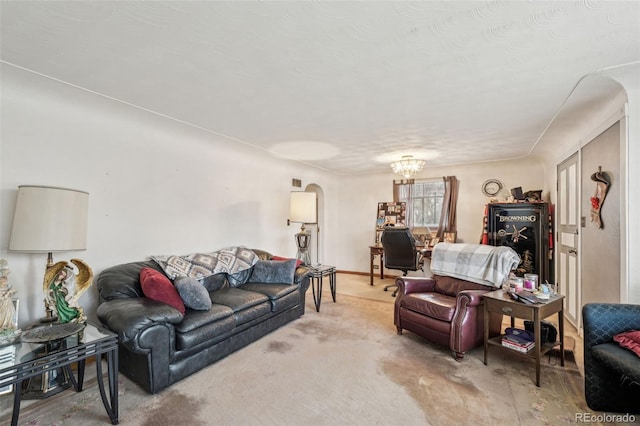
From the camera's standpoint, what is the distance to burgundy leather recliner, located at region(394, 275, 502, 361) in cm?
258

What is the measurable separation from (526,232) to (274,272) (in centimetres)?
390

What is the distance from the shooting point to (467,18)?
4.89 feet

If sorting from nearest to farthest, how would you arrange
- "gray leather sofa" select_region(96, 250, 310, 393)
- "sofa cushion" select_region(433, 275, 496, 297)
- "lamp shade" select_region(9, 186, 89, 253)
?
"lamp shade" select_region(9, 186, 89, 253), "gray leather sofa" select_region(96, 250, 310, 393), "sofa cushion" select_region(433, 275, 496, 297)

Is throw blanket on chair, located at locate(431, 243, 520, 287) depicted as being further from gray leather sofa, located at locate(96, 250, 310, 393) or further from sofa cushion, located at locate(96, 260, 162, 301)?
sofa cushion, located at locate(96, 260, 162, 301)

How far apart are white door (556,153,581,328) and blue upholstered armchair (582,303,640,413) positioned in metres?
1.71

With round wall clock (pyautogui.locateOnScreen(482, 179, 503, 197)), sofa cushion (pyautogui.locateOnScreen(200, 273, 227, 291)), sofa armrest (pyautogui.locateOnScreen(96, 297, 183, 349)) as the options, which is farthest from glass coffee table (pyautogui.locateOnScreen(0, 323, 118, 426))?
round wall clock (pyautogui.locateOnScreen(482, 179, 503, 197))

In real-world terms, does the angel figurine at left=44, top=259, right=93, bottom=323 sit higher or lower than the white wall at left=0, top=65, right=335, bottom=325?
lower

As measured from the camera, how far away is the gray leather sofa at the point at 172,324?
6.75 feet

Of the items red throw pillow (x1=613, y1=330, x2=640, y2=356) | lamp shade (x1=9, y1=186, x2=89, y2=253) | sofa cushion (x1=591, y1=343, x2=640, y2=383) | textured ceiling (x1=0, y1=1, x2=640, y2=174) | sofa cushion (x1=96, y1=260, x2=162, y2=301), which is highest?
textured ceiling (x1=0, y1=1, x2=640, y2=174)

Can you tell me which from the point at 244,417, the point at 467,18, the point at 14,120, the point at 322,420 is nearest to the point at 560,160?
the point at 467,18

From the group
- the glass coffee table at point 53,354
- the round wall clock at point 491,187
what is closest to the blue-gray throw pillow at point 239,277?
the glass coffee table at point 53,354

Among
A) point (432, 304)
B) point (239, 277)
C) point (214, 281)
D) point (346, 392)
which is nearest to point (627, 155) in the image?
point (432, 304)

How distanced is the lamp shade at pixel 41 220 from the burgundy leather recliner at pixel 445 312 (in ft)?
10.1

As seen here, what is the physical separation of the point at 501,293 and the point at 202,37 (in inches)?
121
